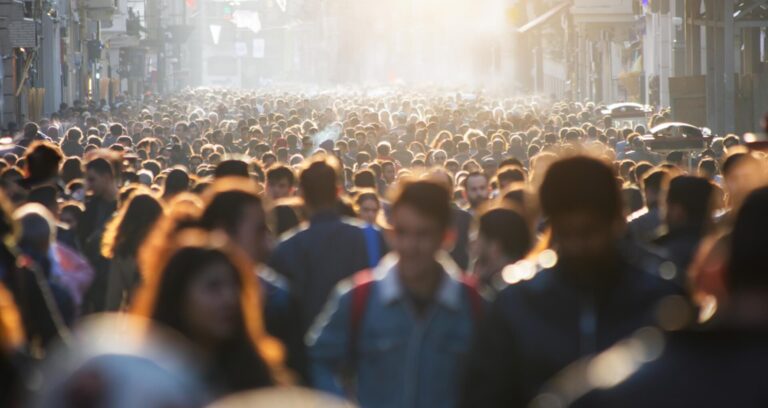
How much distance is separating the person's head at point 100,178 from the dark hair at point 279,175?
113 centimetres

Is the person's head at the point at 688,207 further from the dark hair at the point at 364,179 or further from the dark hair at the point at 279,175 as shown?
the dark hair at the point at 364,179

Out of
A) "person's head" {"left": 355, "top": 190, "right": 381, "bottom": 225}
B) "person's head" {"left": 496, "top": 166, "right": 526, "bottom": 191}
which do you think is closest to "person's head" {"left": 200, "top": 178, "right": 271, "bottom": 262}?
"person's head" {"left": 355, "top": 190, "right": 381, "bottom": 225}

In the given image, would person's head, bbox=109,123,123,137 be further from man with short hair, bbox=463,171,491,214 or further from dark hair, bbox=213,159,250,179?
dark hair, bbox=213,159,250,179

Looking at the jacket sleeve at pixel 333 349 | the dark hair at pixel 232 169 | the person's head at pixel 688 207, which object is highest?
the dark hair at pixel 232 169

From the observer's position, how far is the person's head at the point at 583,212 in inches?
195

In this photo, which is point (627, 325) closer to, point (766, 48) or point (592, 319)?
point (592, 319)

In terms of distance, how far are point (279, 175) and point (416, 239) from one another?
19.2 ft

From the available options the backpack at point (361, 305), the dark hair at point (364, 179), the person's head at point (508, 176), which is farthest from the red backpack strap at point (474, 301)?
the dark hair at point (364, 179)

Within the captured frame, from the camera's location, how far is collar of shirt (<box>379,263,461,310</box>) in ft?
18.3

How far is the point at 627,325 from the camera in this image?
4961 mm

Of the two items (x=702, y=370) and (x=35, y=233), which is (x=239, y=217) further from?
(x=702, y=370)

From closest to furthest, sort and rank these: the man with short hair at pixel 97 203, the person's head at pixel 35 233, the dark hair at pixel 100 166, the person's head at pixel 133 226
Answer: the person's head at pixel 35 233
the person's head at pixel 133 226
the man with short hair at pixel 97 203
the dark hair at pixel 100 166

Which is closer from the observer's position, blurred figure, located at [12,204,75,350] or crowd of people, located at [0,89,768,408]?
crowd of people, located at [0,89,768,408]

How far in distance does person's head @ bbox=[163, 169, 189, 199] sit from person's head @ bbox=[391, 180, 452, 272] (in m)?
6.85
